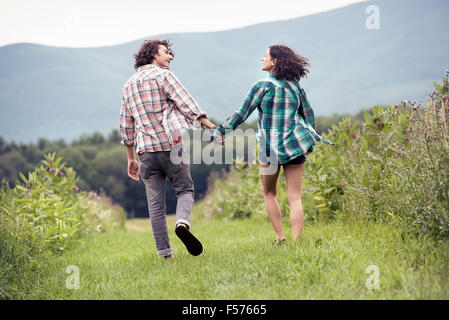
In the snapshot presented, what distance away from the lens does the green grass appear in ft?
8.29

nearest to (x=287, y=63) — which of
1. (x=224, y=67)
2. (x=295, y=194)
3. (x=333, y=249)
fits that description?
(x=295, y=194)

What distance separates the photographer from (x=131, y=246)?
6387 millimetres

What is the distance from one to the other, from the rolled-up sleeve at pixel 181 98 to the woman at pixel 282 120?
262mm

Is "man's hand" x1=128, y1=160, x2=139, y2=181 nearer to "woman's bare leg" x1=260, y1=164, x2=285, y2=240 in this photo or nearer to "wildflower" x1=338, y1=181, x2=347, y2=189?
"woman's bare leg" x1=260, y1=164, x2=285, y2=240

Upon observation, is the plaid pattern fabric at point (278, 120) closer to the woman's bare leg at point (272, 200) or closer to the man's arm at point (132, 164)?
the woman's bare leg at point (272, 200)

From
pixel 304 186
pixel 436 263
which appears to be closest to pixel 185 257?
pixel 436 263

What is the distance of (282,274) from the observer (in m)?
2.87

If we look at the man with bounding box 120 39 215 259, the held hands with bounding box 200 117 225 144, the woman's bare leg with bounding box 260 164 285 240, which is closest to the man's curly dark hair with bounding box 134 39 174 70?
the man with bounding box 120 39 215 259

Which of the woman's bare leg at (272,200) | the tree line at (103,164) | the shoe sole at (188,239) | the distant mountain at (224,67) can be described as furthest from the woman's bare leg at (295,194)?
the distant mountain at (224,67)

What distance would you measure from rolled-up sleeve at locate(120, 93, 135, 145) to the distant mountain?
29.5 m

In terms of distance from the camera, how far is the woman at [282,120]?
11.9 feet

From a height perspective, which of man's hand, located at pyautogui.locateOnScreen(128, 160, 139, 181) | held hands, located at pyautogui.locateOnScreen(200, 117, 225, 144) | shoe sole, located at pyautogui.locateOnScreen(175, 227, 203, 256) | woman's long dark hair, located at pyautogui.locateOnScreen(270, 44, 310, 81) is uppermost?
woman's long dark hair, located at pyautogui.locateOnScreen(270, 44, 310, 81)

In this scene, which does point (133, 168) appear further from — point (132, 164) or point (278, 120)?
point (278, 120)
